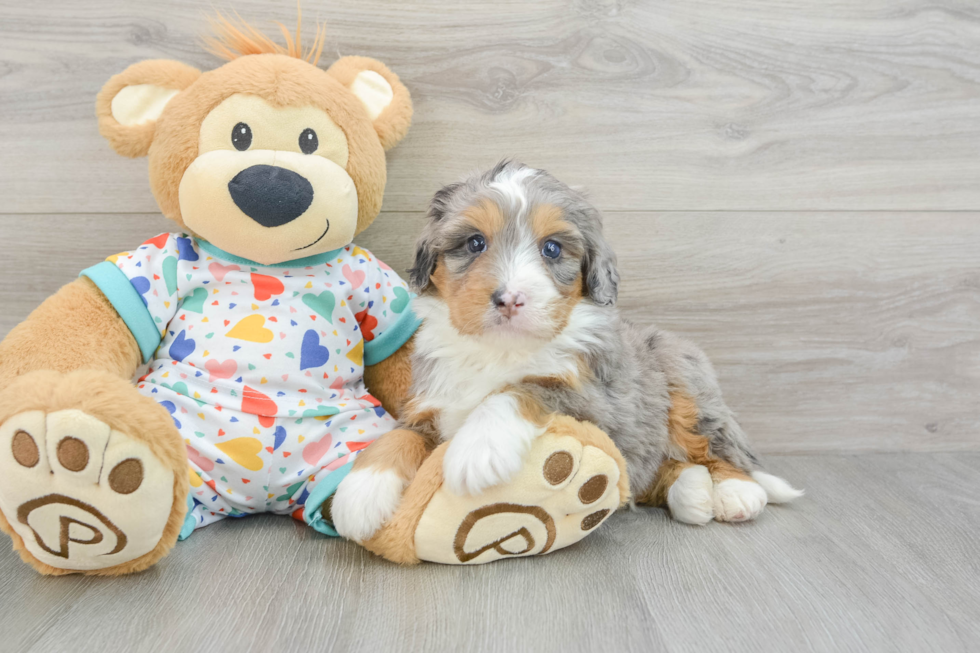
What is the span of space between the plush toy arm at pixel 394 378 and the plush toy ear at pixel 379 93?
0.56m

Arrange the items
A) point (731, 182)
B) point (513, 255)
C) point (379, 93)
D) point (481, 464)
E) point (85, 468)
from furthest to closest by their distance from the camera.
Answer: point (731, 182) < point (379, 93) < point (513, 255) < point (481, 464) < point (85, 468)

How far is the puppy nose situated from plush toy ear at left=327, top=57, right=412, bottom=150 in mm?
686

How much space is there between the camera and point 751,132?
2164mm

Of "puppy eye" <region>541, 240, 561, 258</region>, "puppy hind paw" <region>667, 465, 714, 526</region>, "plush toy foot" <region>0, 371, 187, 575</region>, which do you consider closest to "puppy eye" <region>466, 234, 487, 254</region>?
"puppy eye" <region>541, 240, 561, 258</region>

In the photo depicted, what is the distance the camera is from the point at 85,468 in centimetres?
125

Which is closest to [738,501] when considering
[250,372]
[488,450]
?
[488,450]

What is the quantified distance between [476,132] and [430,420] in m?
0.92

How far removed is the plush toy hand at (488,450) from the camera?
136cm

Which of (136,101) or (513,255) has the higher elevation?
(136,101)

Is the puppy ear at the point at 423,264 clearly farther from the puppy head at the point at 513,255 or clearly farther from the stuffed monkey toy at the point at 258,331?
the stuffed monkey toy at the point at 258,331

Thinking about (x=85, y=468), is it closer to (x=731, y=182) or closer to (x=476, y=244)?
(x=476, y=244)

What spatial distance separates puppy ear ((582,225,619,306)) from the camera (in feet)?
5.21

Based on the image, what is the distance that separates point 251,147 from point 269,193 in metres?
0.16

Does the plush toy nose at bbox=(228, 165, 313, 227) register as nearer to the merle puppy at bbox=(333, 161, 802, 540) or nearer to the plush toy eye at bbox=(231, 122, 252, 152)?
the plush toy eye at bbox=(231, 122, 252, 152)
